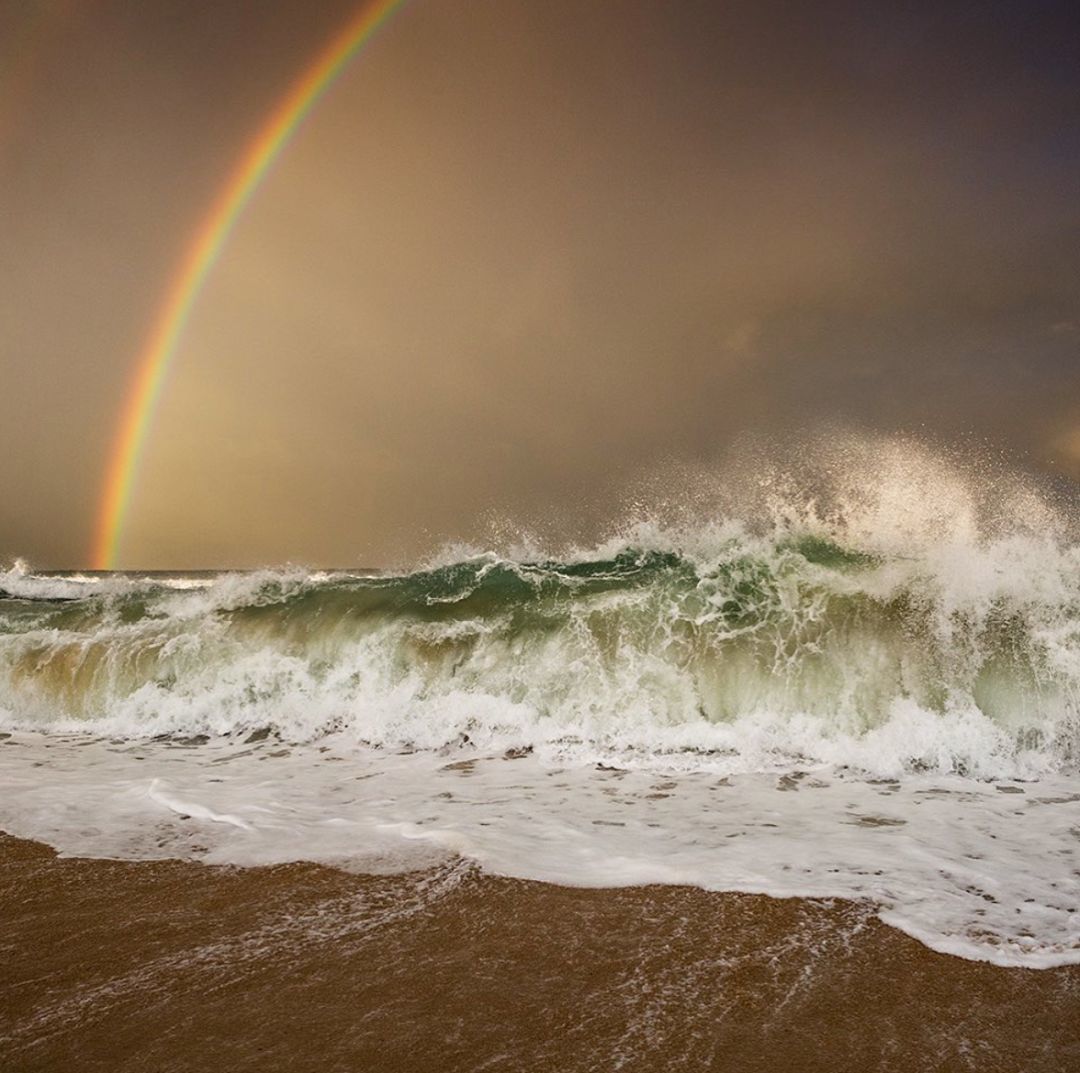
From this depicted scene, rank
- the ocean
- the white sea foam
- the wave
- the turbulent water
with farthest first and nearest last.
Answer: the wave → the turbulent water → the white sea foam → the ocean

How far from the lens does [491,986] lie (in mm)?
2855

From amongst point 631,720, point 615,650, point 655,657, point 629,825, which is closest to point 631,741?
point 631,720

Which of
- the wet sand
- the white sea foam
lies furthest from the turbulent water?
the wet sand

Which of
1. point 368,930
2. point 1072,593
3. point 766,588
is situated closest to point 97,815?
point 368,930

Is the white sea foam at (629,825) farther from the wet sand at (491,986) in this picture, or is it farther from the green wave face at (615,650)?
the green wave face at (615,650)

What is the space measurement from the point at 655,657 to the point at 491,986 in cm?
623

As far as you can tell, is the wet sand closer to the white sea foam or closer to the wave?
the white sea foam

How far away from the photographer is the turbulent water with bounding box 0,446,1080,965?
14.9 ft

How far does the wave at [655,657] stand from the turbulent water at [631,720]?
0.13 ft

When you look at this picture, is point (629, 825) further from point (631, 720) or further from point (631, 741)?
point (631, 720)

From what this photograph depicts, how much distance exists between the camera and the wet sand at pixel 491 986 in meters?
2.39

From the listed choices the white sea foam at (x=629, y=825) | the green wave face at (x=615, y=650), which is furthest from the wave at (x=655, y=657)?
the white sea foam at (x=629, y=825)

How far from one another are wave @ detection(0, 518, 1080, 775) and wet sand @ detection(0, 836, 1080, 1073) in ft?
12.7

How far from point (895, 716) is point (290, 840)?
5.67 metres
